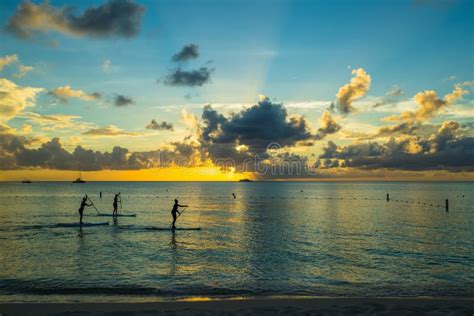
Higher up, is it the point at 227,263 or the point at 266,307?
the point at 266,307

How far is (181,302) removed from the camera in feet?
55.4

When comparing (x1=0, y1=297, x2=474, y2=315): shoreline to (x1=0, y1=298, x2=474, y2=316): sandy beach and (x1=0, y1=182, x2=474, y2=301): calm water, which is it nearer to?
(x1=0, y1=298, x2=474, y2=316): sandy beach

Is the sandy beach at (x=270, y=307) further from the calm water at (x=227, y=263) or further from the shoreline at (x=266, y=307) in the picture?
the calm water at (x=227, y=263)

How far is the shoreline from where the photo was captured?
50.2 feet

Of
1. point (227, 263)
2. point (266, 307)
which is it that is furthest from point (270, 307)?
point (227, 263)

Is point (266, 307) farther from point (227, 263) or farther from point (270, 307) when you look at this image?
point (227, 263)

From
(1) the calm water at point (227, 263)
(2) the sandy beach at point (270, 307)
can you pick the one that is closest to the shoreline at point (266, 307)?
(2) the sandy beach at point (270, 307)

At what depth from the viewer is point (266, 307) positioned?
629 inches

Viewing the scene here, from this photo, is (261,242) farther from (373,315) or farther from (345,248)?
(373,315)

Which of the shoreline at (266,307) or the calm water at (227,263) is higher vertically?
the shoreline at (266,307)

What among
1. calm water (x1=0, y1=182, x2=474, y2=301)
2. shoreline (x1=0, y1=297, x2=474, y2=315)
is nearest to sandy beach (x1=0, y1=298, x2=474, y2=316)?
shoreline (x1=0, y1=297, x2=474, y2=315)

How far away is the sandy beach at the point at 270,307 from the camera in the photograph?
601 inches

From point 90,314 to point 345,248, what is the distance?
24106 mm

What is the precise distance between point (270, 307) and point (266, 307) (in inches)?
7.0
